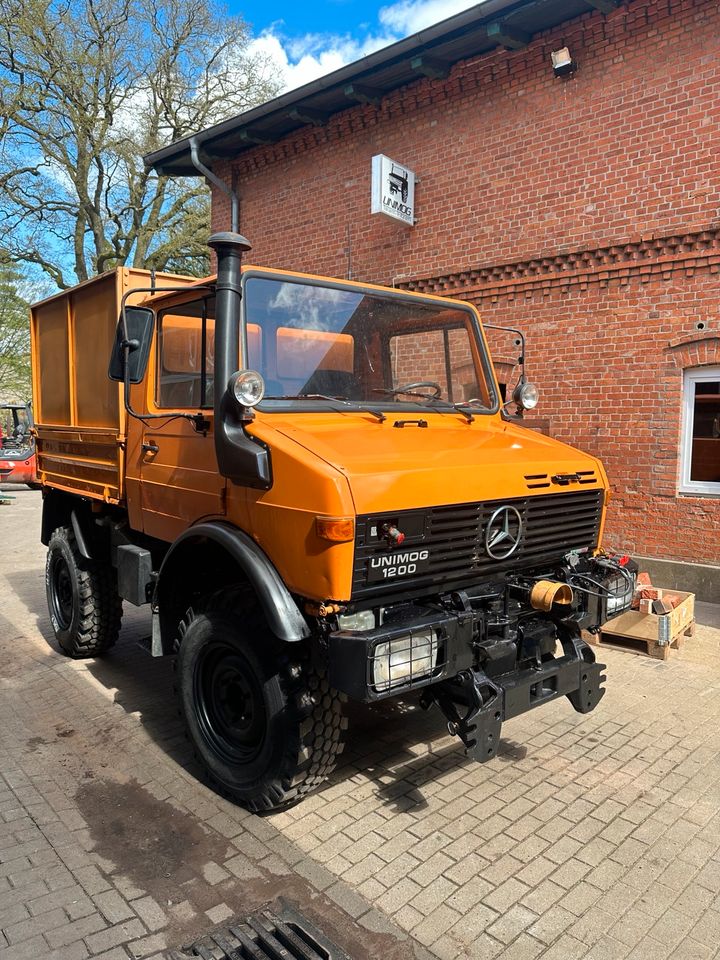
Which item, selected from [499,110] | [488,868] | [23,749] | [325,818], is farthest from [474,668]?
[499,110]

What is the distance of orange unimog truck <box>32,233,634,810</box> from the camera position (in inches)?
113

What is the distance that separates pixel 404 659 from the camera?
2824mm

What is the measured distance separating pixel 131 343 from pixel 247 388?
3.16ft

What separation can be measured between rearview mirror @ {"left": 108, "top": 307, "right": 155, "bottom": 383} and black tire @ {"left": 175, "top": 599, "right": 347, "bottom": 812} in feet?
4.47

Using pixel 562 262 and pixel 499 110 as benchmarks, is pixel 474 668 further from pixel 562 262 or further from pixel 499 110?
pixel 499 110

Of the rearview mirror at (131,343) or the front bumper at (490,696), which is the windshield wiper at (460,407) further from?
the rearview mirror at (131,343)

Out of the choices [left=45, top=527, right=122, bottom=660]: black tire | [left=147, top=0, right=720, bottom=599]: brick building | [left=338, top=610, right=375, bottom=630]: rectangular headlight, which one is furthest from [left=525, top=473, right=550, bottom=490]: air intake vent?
[left=147, top=0, right=720, bottom=599]: brick building

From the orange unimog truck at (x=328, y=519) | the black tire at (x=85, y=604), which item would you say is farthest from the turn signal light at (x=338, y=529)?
the black tire at (x=85, y=604)

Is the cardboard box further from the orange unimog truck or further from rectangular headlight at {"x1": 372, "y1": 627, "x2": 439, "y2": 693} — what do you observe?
rectangular headlight at {"x1": 372, "y1": 627, "x2": 439, "y2": 693}

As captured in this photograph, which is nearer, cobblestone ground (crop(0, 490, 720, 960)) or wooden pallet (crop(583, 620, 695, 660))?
cobblestone ground (crop(0, 490, 720, 960))

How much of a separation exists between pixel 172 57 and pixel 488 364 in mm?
24085

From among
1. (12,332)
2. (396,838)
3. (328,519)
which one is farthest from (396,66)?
(12,332)

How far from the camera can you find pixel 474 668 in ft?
10.4

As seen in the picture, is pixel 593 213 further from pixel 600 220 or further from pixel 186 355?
pixel 186 355
